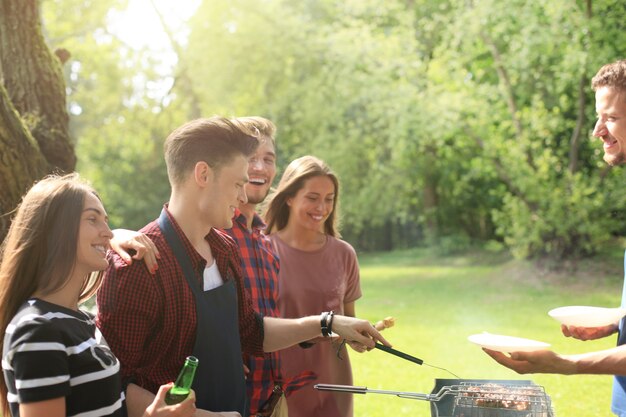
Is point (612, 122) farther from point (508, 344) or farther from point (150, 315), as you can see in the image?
point (150, 315)

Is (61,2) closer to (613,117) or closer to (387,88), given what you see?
(387,88)

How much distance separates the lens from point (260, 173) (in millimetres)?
3605

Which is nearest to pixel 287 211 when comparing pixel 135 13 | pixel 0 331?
pixel 0 331

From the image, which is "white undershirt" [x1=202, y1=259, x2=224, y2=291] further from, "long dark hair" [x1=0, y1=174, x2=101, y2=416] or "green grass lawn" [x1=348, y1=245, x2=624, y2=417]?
"green grass lawn" [x1=348, y1=245, x2=624, y2=417]

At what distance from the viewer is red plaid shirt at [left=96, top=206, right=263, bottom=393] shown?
2.17 meters

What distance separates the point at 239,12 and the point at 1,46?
21130 mm

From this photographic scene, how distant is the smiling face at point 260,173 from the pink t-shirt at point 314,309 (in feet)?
1.54

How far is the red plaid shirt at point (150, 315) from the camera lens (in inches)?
85.5

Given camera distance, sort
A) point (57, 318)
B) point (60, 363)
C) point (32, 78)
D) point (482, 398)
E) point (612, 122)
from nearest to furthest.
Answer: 1. point (60, 363)
2. point (57, 318)
3. point (482, 398)
4. point (612, 122)
5. point (32, 78)

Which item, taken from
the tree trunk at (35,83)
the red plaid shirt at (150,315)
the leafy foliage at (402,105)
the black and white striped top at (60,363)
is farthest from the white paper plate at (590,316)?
the leafy foliage at (402,105)

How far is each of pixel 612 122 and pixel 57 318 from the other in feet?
7.35

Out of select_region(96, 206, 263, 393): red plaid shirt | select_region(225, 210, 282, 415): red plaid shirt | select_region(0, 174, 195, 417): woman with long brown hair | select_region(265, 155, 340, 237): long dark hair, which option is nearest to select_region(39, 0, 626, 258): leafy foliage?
select_region(265, 155, 340, 237): long dark hair

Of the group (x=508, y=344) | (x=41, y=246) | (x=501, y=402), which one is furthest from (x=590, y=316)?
(x=41, y=246)

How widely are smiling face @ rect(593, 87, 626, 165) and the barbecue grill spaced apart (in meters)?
1.01
